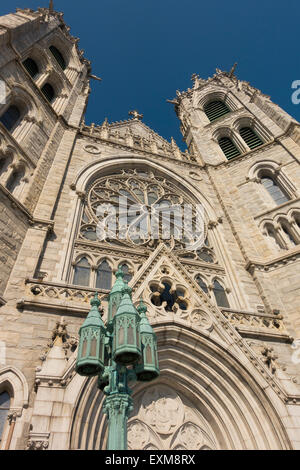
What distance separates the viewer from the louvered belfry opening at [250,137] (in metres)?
18.3

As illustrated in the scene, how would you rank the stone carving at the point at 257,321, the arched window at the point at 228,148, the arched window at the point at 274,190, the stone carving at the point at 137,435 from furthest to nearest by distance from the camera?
the arched window at the point at 228,148
the arched window at the point at 274,190
the stone carving at the point at 257,321
the stone carving at the point at 137,435

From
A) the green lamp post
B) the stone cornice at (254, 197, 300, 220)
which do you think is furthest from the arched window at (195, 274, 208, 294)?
the green lamp post

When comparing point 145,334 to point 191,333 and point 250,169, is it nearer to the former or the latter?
point 191,333

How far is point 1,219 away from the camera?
8242 mm

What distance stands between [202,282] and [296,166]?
7.65m

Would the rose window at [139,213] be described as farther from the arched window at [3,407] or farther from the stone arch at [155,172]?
the arched window at [3,407]

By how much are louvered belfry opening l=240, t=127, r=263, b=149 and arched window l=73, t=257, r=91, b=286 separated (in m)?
13.0

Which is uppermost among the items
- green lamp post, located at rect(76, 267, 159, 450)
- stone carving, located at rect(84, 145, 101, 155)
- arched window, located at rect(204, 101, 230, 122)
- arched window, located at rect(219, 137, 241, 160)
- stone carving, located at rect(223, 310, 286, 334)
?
arched window, located at rect(204, 101, 230, 122)

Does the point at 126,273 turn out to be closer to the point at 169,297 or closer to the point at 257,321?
the point at 169,297

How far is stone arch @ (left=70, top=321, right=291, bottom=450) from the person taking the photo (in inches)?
254

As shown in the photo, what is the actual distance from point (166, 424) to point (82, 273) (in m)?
4.62

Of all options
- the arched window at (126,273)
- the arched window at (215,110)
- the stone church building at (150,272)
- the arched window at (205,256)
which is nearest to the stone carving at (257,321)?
the stone church building at (150,272)

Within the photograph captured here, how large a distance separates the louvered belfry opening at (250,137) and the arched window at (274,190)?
12.0 feet

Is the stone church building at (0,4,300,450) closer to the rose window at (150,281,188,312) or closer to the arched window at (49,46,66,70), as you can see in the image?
the rose window at (150,281,188,312)
